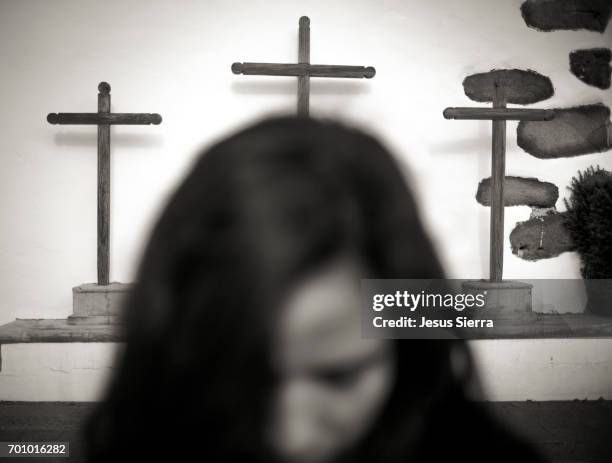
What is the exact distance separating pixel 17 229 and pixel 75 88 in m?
0.74

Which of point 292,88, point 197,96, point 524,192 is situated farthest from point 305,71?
point 524,192

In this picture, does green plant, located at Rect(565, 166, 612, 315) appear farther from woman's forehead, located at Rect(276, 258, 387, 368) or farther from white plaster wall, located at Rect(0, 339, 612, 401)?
woman's forehead, located at Rect(276, 258, 387, 368)

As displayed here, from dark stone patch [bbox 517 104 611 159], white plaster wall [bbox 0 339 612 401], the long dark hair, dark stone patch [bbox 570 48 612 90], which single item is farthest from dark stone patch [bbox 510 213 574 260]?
the long dark hair

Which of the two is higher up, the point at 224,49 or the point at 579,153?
the point at 224,49

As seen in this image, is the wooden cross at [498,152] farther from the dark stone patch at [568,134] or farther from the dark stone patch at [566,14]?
A: the dark stone patch at [566,14]

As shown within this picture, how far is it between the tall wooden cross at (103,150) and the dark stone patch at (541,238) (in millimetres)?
1890

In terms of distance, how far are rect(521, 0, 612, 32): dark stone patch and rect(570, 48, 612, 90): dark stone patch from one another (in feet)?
0.43

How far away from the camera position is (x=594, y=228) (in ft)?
8.70

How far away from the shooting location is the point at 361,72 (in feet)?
8.42

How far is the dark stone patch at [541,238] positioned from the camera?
9.45 feet

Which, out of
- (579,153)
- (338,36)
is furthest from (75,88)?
(579,153)

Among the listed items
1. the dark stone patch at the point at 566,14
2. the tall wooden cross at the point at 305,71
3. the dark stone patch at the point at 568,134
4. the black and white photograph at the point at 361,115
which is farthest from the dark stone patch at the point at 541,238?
the tall wooden cross at the point at 305,71

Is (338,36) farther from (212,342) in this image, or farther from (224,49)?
(212,342)

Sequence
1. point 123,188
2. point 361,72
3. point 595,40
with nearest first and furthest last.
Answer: point 361,72
point 123,188
point 595,40
